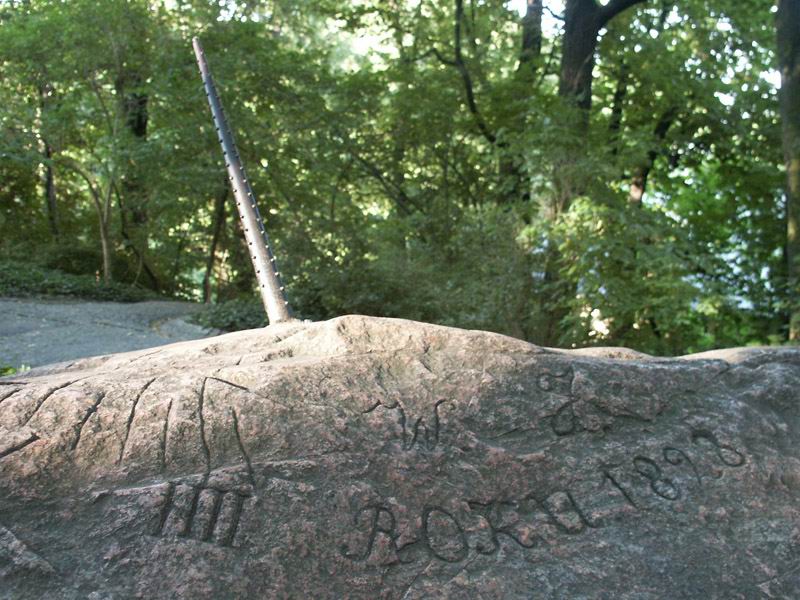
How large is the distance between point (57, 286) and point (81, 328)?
3.54 m

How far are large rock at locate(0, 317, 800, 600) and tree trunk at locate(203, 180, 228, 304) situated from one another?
34.3ft

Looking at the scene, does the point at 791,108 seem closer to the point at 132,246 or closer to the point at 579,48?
the point at 579,48

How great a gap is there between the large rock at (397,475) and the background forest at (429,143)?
5.65 metres

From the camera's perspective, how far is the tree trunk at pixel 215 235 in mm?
13688

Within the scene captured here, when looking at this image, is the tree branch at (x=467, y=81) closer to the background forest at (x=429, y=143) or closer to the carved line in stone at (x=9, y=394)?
the background forest at (x=429, y=143)

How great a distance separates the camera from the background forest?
30.0ft

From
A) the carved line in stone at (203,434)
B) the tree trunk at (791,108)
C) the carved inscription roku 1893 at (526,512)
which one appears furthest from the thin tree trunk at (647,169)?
the carved line in stone at (203,434)

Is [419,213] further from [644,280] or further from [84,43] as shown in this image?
[84,43]

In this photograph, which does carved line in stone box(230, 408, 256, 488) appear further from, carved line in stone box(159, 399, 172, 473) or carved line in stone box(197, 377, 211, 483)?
carved line in stone box(159, 399, 172, 473)

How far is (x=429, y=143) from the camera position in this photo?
Result: 12812 millimetres

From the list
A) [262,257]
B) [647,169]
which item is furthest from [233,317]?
[262,257]

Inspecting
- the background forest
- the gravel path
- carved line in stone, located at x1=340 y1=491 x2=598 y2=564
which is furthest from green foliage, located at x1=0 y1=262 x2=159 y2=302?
carved line in stone, located at x1=340 y1=491 x2=598 y2=564

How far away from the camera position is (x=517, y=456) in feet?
9.17

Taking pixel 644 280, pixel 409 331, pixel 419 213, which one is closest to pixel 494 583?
pixel 409 331
